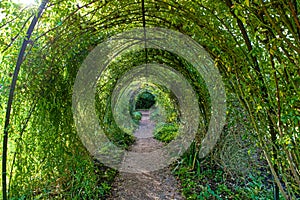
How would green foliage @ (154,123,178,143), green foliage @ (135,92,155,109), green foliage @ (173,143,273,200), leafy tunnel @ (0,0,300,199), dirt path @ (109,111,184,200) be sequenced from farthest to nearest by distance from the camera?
green foliage @ (135,92,155,109) < green foliage @ (154,123,178,143) < dirt path @ (109,111,184,200) < green foliage @ (173,143,273,200) < leafy tunnel @ (0,0,300,199)

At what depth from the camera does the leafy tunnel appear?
1497 millimetres

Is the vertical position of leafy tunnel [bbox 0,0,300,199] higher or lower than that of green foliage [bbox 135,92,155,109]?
lower

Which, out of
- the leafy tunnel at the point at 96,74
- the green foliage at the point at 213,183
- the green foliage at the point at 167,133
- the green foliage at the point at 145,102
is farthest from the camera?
the green foliage at the point at 145,102

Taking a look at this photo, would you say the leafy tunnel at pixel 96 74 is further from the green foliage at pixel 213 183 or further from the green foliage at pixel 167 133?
the green foliage at pixel 167 133

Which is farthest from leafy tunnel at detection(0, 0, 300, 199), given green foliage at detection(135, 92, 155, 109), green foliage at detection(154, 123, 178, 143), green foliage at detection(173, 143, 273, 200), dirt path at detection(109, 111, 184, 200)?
green foliage at detection(135, 92, 155, 109)

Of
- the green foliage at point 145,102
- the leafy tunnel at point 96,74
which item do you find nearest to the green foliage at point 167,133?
the leafy tunnel at point 96,74

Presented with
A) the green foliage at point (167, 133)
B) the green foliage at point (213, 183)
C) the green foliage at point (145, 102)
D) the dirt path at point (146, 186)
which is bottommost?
the dirt path at point (146, 186)

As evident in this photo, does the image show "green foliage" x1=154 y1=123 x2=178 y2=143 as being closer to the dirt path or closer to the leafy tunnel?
the dirt path

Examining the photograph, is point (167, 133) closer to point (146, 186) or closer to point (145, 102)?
point (146, 186)

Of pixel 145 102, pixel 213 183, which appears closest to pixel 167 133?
pixel 213 183

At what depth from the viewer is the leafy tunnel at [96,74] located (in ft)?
4.91

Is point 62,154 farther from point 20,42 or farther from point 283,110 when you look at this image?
point 283,110

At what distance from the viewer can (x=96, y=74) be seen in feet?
12.7

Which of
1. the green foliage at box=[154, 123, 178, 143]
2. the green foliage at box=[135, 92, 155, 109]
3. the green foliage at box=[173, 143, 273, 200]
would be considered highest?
the green foliage at box=[135, 92, 155, 109]
